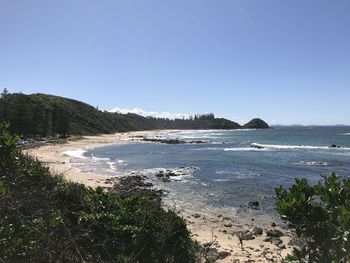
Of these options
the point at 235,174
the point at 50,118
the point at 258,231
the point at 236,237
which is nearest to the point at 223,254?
the point at 236,237

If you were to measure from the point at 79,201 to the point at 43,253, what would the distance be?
201 inches

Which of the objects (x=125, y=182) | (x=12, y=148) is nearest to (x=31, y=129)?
(x=125, y=182)

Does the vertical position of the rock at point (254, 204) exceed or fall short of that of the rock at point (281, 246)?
it exceeds it

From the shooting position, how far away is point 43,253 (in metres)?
5.38

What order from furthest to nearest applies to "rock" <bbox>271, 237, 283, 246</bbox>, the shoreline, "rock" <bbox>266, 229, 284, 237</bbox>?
"rock" <bbox>266, 229, 284, 237</bbox> → "rock" <bbox>271, 237, 283, 246</bbox> → the shoreline

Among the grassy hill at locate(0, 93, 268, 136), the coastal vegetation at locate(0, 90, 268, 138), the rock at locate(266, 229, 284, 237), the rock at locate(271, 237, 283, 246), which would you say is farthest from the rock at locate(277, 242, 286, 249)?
the grassy hill at locate(0, 93, 268, 136)

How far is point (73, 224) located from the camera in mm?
9109

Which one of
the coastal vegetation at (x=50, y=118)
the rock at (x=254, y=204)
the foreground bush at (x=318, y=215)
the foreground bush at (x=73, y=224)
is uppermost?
the coastal vegetation at (x=50, y=118)

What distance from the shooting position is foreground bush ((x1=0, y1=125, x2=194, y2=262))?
5238 mm

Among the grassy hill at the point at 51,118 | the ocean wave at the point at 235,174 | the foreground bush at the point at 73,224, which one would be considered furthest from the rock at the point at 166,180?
the grassy hill at the point at 51,118

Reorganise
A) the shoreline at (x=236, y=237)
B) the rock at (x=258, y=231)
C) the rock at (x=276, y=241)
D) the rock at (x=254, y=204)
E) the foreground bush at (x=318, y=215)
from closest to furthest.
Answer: the foreground bush at (x=318, y=215) < the shoreline at (x=236, y=237) < the rock at (x=276, y=241) < the rock at (x=258, y=231) < the rock at (x=254, y=204)

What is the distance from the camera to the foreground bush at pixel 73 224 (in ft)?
17.2

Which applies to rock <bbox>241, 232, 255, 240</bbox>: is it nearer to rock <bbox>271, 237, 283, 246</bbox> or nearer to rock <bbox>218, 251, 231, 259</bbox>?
rock <bbox>271, 237, 283, 246</bbox>

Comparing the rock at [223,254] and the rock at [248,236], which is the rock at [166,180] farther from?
the rock at [223,254]
